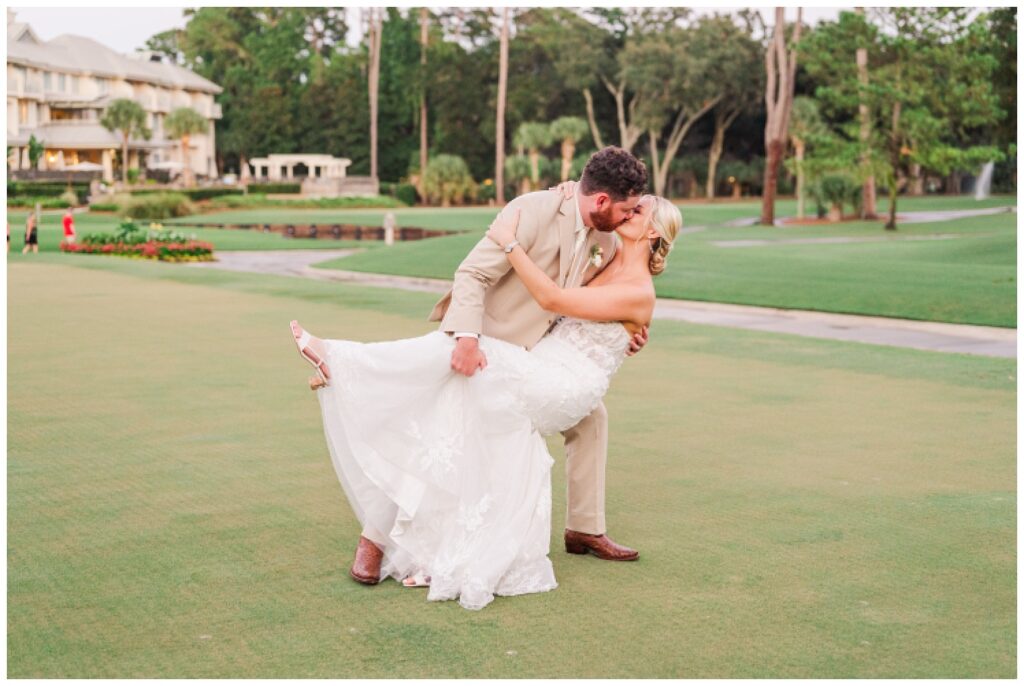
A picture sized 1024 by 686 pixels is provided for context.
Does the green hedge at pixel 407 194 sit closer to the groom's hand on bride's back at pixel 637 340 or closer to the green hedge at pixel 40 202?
the green hedge at pixel 40 202

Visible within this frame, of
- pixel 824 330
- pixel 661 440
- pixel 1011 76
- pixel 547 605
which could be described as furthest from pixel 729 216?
pixel 547 605

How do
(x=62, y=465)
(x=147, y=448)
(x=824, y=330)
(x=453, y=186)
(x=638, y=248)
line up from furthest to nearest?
(x=453, y=186) < (x=824, y=330) < (x=147, y=448) < (x=62, y=465) < (x=638, y=248)

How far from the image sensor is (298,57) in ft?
324

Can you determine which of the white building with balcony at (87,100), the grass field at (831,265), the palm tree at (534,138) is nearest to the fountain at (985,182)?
the palm tree at (534,138)

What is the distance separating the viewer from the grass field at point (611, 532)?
465cm

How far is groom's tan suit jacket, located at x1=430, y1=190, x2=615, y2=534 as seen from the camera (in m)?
5.39

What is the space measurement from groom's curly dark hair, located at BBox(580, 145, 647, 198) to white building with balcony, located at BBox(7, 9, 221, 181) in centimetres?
8253

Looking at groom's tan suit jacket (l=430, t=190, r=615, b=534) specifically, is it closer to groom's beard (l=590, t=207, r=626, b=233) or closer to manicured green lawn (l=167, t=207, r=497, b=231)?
groom's beard (l=590, t=207, r=626, b=233)

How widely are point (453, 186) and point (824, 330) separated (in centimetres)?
6012

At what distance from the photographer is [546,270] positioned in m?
A: 5.51

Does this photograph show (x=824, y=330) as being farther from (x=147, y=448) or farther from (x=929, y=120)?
(x=929, y=120)

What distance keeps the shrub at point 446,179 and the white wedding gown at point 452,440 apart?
71988mm

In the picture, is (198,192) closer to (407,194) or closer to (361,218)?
(407,194)

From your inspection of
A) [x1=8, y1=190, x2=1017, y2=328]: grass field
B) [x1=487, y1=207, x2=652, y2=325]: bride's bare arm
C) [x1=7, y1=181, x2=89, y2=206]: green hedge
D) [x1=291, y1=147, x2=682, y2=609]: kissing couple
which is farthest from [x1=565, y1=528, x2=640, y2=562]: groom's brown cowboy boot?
[x1=7, y1=181, x2=89, y2=206]: green hedge
